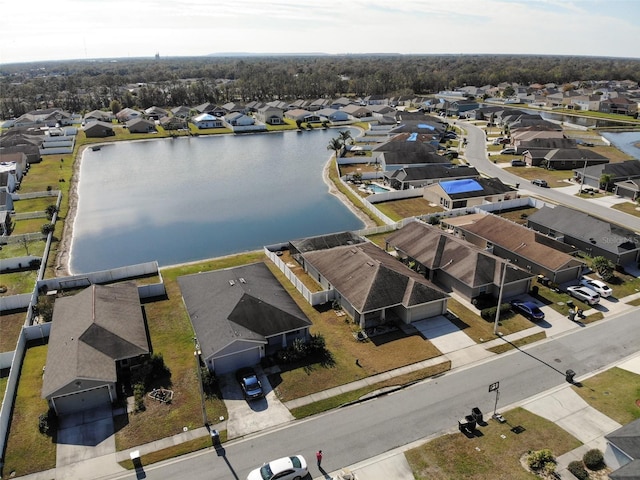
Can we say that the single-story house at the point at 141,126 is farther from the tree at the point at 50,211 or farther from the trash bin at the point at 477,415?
the trash bin at the point at 477,415

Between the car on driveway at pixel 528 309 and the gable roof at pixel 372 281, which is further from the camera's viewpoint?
the car on driveway at pixel 528 309

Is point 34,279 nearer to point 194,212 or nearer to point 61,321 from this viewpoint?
point 61,321

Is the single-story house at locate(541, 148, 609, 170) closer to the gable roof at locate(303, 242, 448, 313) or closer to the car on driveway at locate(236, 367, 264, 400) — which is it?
the gable roof at locate(303, 242, 448, 313)

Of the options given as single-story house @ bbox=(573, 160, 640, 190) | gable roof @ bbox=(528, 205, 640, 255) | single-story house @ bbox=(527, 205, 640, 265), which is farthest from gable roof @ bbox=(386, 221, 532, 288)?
single-story house @ bbox=(573, 160, 640, 190)

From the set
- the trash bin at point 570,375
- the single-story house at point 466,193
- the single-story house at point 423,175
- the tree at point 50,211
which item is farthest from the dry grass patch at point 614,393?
the tree at point 50,211

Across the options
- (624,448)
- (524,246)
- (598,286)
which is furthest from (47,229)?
(598,286)
